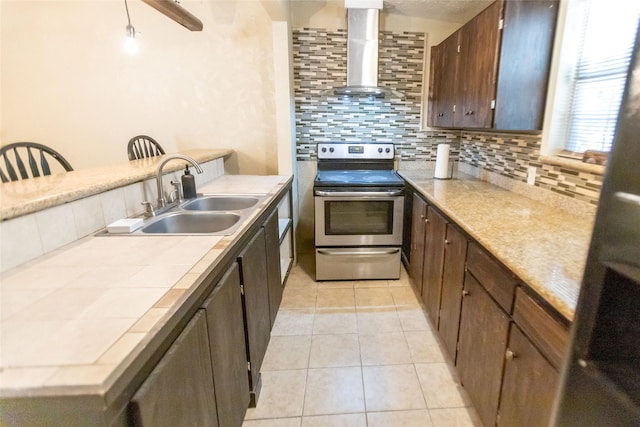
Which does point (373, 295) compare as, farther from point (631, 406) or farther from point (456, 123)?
point (631, 406)

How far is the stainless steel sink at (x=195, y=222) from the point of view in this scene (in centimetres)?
163

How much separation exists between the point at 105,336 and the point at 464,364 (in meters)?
1.55

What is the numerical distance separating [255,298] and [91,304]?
2.90 ft

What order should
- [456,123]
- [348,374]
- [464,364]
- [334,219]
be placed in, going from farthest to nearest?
1. [334,219]
2. [456,123]
3. [348,374]
4. [464,364]

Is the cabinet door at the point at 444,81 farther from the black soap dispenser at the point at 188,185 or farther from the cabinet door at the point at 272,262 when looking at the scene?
the black soap dispenser at the point at 188,185

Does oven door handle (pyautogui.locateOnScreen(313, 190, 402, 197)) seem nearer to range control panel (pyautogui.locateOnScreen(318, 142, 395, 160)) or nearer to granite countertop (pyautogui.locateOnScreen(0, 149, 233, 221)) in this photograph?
range control panel (pyautogui.locateOnScreen(318, 142, 395, 160))

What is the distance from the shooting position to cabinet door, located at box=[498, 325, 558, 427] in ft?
3.23

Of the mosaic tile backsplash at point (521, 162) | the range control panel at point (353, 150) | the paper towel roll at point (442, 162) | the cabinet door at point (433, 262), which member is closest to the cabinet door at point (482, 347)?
the cabinet door at point (433, 262)

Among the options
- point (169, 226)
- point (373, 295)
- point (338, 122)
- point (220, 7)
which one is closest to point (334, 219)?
point (373, 295)

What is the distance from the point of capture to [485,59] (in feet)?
6.60

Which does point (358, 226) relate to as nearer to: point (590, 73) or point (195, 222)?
point (195, 222)

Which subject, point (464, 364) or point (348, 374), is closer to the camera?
point (464, 364)

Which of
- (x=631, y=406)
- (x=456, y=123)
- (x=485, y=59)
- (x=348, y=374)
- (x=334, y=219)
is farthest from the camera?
(x=334, y=219)

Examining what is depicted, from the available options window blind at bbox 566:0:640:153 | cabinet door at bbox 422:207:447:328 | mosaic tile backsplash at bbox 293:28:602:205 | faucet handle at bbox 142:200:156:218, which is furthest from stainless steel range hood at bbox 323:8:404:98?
faucet handle at bbox 142:200:156:218
